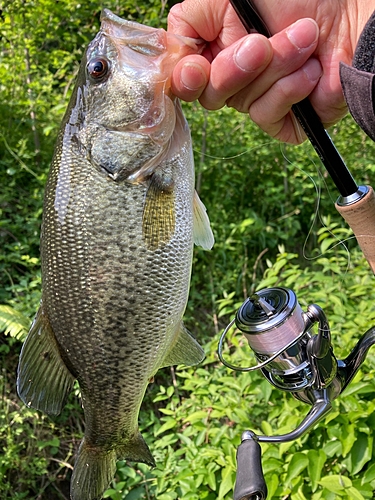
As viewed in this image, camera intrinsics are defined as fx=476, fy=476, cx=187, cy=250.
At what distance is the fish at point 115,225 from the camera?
4.83 ft

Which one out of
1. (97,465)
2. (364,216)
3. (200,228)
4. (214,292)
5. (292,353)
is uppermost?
(364,216)

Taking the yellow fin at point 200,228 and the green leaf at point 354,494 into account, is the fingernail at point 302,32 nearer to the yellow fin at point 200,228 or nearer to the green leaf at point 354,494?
the yellow fin at point 200,228

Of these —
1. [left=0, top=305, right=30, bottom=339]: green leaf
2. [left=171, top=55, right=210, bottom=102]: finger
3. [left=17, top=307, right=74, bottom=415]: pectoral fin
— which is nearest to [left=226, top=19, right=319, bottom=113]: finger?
[left=171, top=55, right=210, bottom=102]: finger

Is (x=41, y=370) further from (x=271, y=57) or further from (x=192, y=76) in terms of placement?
(x=271, y=57)

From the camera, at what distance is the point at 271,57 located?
52.7 inches

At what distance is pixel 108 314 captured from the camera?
1.49 metres

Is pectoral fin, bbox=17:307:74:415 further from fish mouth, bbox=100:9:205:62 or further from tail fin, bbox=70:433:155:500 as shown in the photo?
fish mouth, bbox=100:9:205:62

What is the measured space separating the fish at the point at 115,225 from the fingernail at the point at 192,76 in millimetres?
101

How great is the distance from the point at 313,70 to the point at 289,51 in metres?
0.18

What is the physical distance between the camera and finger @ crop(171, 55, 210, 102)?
1358 millimetres

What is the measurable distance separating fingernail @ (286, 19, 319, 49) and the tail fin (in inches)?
54.3

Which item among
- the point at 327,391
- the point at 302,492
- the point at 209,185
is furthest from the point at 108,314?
the point at 209,185

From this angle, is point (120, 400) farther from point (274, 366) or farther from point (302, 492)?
point (302, 492)

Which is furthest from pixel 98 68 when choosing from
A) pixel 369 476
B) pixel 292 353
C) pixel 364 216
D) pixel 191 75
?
pixel 369 476
